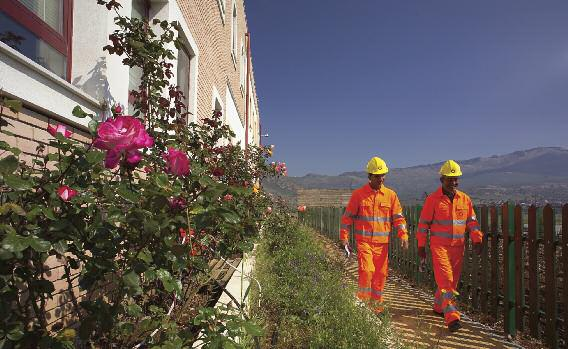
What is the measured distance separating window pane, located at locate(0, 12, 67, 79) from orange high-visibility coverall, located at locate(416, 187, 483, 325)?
4.79m

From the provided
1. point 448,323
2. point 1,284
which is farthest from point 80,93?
point 448,323

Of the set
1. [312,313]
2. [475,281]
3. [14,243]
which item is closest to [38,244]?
[14,243]

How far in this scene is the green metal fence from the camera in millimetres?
4367

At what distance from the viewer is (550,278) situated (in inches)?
175

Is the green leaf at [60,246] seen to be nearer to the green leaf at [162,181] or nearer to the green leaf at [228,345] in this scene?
the green leaf at [162,181]

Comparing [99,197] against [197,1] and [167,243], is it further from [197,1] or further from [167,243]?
[197,1]

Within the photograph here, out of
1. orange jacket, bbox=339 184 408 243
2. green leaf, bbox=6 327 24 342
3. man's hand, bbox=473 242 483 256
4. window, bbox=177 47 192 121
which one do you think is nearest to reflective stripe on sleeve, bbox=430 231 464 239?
orange jacket, bbox=339 184 408 243

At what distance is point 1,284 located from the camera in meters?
1.24

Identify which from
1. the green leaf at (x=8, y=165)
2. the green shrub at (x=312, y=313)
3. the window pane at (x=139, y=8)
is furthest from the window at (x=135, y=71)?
the green leaf at (x=8, y=165)

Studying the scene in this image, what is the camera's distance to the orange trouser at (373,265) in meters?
5.10

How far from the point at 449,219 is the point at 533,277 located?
3.81ft

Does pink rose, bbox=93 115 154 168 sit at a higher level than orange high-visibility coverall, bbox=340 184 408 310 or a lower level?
higher

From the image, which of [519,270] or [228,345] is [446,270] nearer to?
[519,270]

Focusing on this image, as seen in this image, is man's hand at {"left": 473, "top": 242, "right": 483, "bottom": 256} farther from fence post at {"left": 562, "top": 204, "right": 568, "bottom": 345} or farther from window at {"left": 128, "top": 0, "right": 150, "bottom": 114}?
window at {"left": 128, "top": 0, "right": 150, "bottom": 114}
